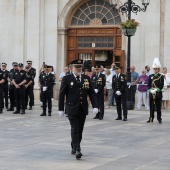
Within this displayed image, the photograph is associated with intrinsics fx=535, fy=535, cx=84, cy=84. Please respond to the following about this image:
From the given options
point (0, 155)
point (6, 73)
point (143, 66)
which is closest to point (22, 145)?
point (0, 155)

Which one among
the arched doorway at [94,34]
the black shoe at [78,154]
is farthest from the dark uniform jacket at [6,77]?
the black shoe at [78,154]

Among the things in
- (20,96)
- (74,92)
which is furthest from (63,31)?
(74,92)

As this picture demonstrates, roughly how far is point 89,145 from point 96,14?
49.2ft

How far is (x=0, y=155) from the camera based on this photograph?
34.7 feet

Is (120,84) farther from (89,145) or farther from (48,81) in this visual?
(89,145)

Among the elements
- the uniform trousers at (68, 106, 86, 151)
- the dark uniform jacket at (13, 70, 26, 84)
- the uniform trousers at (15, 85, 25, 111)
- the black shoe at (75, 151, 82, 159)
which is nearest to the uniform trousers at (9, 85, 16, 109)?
the uniform trousers at (15, 85, 25, 111)

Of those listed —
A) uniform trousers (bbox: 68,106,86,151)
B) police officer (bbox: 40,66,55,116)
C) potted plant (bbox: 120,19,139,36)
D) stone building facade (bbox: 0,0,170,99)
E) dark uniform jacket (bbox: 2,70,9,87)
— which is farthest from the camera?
stone building facade (bbox: 0,0,170,99)

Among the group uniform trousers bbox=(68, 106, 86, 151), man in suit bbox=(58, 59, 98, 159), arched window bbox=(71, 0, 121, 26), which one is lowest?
uniform trousers bbox=(68, 106, 86, 151)

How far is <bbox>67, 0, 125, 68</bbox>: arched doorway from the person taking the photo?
25.9m

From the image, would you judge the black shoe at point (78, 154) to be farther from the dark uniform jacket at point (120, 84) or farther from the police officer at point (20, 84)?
the police officer at point (20, 84)

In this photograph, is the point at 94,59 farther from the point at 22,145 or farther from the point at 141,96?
the point at 22,145

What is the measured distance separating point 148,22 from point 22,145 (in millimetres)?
13945

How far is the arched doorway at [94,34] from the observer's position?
25.9 metres

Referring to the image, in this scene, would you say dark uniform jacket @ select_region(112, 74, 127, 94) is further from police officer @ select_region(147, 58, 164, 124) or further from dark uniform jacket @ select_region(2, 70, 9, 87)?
dark uniform jacket @ select_region(2, 70, 9, 87)
